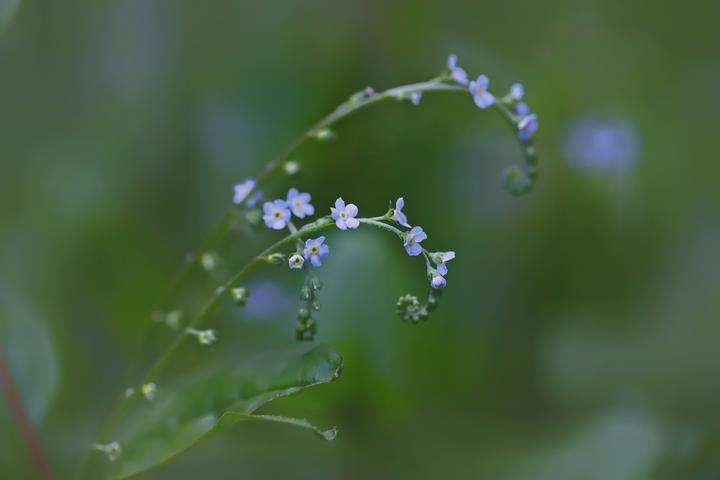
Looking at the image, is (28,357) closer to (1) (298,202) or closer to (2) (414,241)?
Answer: (1) (298,202)

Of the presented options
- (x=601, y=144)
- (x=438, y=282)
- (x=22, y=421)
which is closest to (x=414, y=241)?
(x=438, y=282)

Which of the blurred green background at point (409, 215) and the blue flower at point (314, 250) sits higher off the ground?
the blurred green background at point (409, 215)

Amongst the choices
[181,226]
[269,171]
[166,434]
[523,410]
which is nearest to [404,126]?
[181,226]

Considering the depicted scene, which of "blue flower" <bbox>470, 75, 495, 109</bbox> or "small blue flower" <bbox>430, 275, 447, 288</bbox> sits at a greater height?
"blue flower" <bbox>470, 75, 495, 109</bbox>

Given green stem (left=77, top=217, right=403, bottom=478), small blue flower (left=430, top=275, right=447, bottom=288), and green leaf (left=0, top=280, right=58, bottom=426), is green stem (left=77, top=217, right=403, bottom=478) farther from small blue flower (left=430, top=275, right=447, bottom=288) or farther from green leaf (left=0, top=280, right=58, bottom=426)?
green leaf (left=0, top=280, right=58, bottom=426)

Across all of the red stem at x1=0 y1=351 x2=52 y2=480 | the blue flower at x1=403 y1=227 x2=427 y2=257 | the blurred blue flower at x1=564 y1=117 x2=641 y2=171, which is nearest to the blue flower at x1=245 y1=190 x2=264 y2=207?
the blue flower at x1=403 y1=227 x2=427 y2=257

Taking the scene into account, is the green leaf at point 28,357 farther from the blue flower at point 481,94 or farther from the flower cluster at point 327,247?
the blue flower at point 481,94

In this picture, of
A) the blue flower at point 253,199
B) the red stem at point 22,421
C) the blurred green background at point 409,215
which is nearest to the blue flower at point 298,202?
the blue flower at point 253,199
